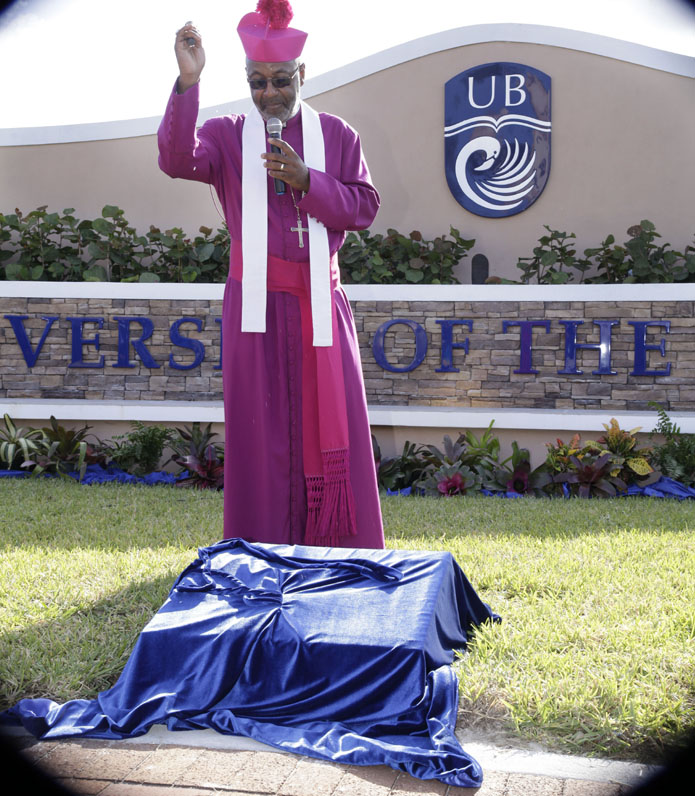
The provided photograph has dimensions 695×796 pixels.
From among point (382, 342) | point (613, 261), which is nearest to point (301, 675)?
point (382, 342)

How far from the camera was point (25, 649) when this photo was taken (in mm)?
2846

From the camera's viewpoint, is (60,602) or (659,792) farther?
(60,602)

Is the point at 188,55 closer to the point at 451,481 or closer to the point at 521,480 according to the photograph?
the point at 451,481

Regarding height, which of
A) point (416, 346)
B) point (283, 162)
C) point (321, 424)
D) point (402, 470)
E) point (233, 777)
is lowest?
point (233, 777)

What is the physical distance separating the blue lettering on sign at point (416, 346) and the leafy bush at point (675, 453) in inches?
78.0

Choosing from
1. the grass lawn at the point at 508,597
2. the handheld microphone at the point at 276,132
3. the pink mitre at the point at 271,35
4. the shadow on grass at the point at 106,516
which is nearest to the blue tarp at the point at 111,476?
the shadow on grass at the point at 106,516

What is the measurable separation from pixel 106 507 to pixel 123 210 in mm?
3741

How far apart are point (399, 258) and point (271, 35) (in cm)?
459

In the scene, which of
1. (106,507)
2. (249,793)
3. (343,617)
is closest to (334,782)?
(249,793)

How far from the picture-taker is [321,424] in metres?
3.27

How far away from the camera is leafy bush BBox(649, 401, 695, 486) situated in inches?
246

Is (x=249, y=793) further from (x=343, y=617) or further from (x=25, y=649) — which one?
(x=25, y=649)

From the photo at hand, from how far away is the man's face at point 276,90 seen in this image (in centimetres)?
308

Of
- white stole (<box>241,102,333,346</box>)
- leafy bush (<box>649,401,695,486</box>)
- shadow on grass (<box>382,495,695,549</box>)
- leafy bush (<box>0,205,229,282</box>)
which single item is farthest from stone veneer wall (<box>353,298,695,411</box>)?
white stole (<box>241,102,333,346</box>)
